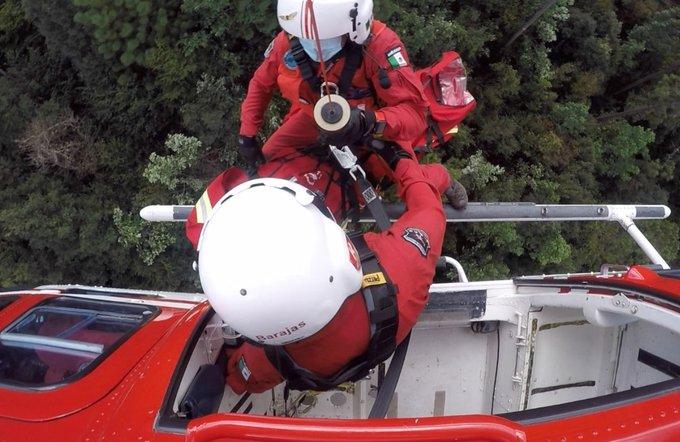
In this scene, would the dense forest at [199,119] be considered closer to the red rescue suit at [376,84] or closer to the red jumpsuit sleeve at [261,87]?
the red jumpsuit sleeve at [261,87]

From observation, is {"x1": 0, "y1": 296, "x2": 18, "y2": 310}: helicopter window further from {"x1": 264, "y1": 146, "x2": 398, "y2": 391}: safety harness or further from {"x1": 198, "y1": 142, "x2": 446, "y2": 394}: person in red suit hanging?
{"x1": 264, "y1": 146, "x2": 398, "y2": 391}: safety harness

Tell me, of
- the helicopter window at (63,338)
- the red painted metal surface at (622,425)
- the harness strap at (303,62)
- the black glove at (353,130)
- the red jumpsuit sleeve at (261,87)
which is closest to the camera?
the red painted metal surface at (622,425)

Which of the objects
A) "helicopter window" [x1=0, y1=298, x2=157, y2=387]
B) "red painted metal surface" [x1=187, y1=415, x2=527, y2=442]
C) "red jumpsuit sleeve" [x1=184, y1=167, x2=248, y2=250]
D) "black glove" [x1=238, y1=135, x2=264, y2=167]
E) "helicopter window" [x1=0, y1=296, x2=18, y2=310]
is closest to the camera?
"red painted metal surface" [x1=187, y1=415, x2=527, y2=442]

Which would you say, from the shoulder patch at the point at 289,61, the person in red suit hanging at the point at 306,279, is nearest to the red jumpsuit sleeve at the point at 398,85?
the shoulder patch at the point at 289,61

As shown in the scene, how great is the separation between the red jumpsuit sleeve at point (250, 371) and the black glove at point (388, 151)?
106 centimetres

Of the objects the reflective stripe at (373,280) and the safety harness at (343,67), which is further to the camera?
the safety harness at (343,67)

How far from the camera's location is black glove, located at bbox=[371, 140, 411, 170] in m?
2.42

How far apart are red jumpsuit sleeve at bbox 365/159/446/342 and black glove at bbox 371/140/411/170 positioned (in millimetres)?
528

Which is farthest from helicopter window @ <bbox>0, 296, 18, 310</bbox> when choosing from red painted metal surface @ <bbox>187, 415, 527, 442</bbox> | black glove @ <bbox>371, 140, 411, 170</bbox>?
black glove @ <bbox>371, 140, 411, 170</bbox>

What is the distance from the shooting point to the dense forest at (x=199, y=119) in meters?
4.98

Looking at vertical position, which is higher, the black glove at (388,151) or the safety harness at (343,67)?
the safety harness at (343,67)

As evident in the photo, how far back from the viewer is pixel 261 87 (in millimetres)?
2941

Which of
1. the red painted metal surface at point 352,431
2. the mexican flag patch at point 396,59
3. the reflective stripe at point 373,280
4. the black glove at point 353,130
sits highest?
the mexican flag patch at point 396,59

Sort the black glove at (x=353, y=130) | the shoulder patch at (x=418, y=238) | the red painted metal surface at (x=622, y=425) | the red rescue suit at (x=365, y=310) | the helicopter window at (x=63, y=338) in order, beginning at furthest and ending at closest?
the black glove at (x=353, y=130) → the helicopter window at (x=63, y=338) → the shoulder patch at (x=418, y=238) → the red rescue suit at (x=365, y=310) → the red painted metal surface at (x=622, y=425)
